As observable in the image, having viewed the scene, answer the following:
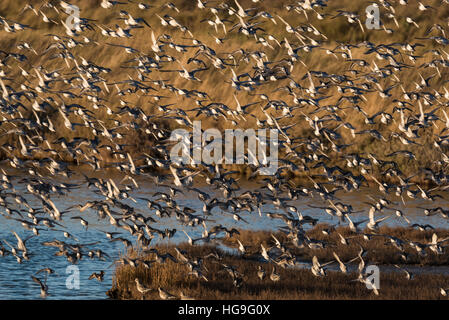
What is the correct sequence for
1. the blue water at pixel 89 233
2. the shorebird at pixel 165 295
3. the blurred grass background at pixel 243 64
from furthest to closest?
the blurred grass background at pixel 243 64 < the blue water at pixel 89 233 < the shorebird at pixel 165 295

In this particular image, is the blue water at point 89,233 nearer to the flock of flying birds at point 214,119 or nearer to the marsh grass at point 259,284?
the flock of flying birds at point 214,119

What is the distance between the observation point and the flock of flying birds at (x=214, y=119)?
34.2 m

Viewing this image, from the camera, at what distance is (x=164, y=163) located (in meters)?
36.8

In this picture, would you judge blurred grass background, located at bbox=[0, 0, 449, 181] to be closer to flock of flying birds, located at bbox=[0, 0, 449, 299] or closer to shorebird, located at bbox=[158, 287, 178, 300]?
flock of flying birds, located at bbox=[0, 0, 449, 299]

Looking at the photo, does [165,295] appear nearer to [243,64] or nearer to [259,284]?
[259,284]

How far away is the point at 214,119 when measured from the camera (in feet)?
201

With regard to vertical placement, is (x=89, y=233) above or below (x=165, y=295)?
above

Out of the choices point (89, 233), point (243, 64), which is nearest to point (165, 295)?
point (89, 233)

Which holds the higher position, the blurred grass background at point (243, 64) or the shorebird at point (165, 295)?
the blurred grass background at point (243, 64)

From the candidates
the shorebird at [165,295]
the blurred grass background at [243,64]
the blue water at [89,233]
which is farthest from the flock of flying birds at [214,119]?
the blue water at [89,233]

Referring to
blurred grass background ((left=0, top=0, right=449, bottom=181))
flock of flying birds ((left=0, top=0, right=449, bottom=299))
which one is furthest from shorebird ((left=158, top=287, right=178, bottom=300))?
blurred grass background ((left=0, top=0, right=449, bottom=181))

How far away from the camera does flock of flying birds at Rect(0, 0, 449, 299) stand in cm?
3425

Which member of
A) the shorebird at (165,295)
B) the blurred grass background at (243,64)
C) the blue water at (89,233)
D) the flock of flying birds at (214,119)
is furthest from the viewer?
the blurred grass background at (243,64)

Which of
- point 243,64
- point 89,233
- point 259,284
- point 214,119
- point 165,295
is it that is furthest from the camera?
point 243,64
